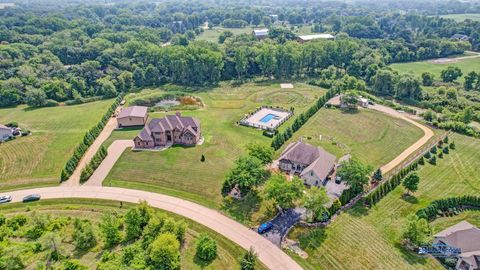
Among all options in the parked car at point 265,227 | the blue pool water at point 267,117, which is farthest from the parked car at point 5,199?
the blue pool water at point 267,117

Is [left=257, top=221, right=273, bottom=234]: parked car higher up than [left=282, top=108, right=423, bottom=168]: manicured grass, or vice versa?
[left=257, top=221, right=273, bottom=234]: parked car

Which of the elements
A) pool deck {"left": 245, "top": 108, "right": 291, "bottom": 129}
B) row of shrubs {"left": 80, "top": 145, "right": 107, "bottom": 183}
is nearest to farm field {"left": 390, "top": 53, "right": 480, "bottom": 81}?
pool deck {"left": 245, "top": 108, "right": 291, "bottom": 129}

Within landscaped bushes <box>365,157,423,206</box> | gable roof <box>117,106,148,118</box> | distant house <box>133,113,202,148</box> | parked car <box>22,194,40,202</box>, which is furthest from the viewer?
gable roof <box>117,106,148,118</box>

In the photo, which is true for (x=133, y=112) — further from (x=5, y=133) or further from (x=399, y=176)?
(x=399, y=176)

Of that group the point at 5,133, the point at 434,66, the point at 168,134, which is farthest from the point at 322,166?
the point at 434,66

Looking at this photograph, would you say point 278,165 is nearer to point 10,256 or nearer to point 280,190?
point 280,190

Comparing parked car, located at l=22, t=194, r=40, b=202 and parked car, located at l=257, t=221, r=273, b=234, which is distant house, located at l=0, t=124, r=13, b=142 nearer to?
parked car, located at l=22, t=194, r=40, b=202

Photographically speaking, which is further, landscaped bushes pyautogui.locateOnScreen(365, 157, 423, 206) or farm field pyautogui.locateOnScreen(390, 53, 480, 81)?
farm field pyautogui.locateOnScreen(390, 53, 480, 81)
